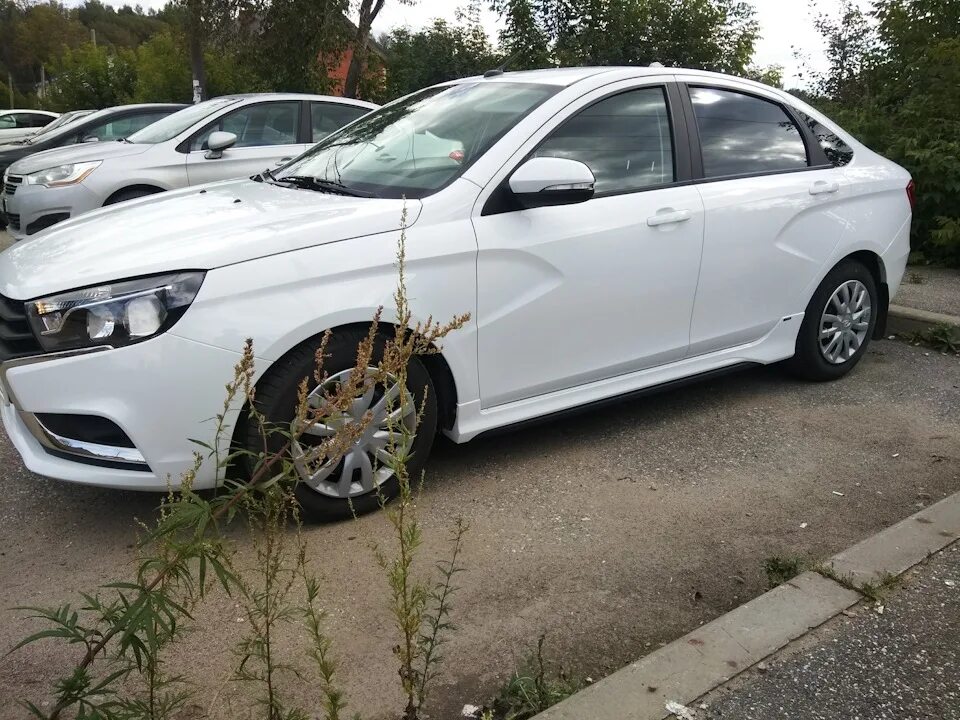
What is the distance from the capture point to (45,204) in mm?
7703

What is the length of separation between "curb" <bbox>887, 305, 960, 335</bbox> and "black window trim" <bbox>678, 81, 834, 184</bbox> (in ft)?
5.84

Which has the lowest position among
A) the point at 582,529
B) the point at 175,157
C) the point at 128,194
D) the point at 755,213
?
the point at 582,529

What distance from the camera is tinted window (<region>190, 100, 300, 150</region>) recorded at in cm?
786

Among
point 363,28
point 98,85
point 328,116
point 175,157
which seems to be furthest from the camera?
point 98,85

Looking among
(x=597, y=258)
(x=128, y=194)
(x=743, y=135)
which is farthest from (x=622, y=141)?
(x=128, y=194)

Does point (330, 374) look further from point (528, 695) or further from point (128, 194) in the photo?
point (128, 194)

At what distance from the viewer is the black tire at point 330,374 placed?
3.06 metres

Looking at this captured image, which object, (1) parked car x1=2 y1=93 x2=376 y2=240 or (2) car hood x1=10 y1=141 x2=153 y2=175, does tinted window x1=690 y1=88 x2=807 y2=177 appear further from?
(2) car hood x1=10 y1=141 x2=153 y2=175

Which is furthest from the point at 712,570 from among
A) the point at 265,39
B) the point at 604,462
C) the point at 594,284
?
the point at 265,39

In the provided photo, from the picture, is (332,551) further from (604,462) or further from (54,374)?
(604,462)

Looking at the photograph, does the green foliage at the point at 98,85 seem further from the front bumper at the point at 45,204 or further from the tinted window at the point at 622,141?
the tinted window at the point at 622,141

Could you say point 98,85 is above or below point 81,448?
above

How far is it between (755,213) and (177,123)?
231 inches

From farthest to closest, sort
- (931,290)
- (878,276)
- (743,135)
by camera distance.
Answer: (931,290)
(878,276)
(743,135)
